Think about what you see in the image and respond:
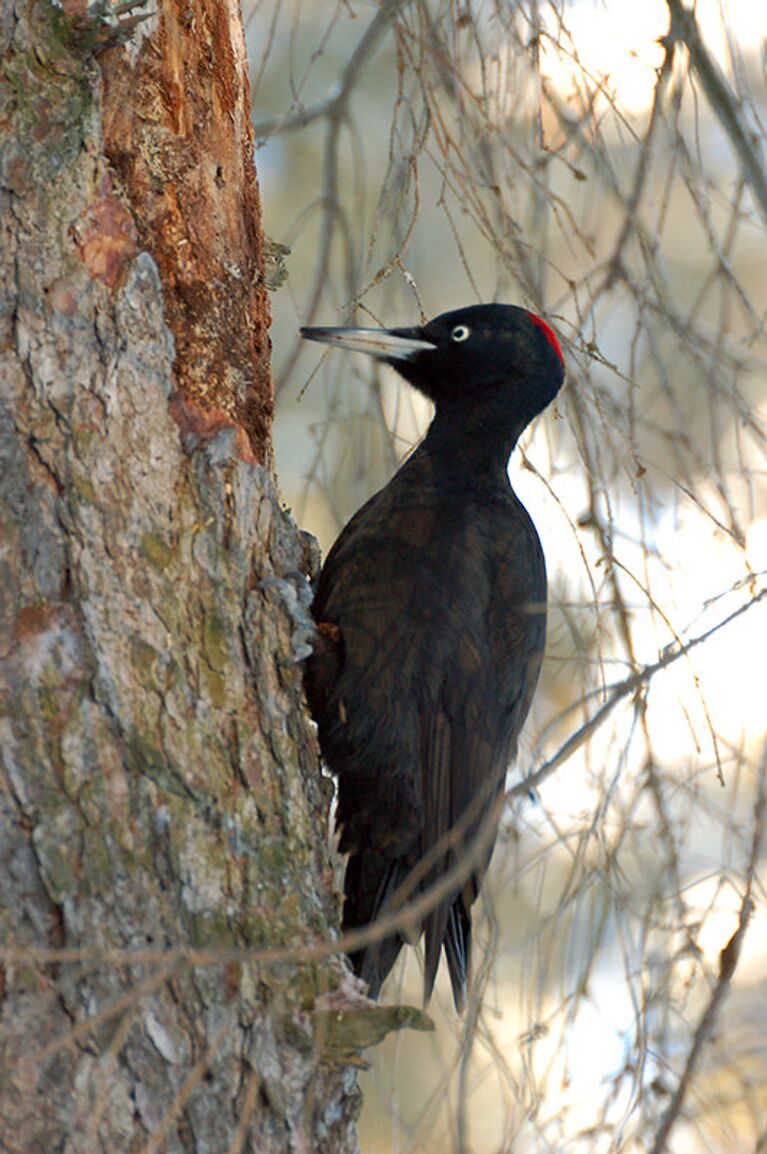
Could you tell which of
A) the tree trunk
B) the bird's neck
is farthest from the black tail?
the bird's neck

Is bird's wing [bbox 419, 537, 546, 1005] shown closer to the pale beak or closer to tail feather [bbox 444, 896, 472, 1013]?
tail feather [bbox 444, 896, 472, 1013]

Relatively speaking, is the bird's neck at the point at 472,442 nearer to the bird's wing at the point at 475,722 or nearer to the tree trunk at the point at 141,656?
the bird's wing at the point at 475,722

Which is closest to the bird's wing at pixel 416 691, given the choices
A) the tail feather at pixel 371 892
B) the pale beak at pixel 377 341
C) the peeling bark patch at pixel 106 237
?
the tail feather at pixel 371 892

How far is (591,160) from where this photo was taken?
8.37 feet

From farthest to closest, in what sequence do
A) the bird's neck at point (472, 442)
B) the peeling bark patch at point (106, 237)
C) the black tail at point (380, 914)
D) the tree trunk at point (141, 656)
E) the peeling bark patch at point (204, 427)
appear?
the bird's neck at point (472, 442)
the black tail at point (380, 914)
the peeling bark patch at point (204, 427)
the peeling bark patch at point (106, 237)
the tree trunk at point (141, 656)

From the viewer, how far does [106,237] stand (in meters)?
2.01

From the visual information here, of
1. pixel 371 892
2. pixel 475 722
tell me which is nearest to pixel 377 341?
pixel 475 722

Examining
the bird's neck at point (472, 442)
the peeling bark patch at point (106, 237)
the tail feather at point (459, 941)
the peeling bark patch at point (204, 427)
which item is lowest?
the tail feather at point (459, 941)

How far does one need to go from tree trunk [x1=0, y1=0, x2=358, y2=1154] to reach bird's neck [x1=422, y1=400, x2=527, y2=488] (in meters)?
0.70

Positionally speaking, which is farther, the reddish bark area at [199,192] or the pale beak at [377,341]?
the pale beak at [377,341]

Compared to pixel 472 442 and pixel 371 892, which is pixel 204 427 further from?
pixel 371 892

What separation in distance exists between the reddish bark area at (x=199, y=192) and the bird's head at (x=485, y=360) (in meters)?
0.60

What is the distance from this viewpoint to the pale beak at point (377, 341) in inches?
103

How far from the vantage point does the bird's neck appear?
9.47ft
